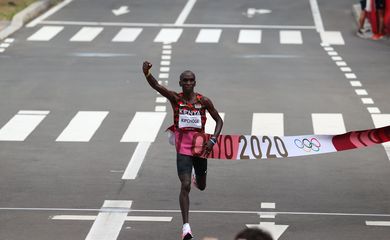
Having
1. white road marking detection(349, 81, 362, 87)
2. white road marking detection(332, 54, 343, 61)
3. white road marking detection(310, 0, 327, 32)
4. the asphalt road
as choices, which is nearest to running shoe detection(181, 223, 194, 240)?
the asphalt road

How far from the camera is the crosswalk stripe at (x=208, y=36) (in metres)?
36.0

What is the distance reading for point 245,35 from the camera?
37.3 metres

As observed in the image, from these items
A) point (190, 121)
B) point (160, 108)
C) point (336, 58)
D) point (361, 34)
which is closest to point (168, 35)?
point (361, 34)

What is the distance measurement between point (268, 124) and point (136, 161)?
419cm

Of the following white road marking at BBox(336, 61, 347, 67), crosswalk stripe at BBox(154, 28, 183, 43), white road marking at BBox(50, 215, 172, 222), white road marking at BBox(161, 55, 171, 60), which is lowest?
crosswalk stripe at BBox(154, 28, 183, 43)

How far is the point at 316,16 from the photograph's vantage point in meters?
42.7

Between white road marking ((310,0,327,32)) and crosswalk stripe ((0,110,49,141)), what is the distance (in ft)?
54.1

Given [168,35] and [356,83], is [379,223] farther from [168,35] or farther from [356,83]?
[168,35]

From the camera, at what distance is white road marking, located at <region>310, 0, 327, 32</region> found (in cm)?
3947

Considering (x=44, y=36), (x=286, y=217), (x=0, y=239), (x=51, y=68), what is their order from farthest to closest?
1. (x=44, y=36)
2. (x=51, y=68)
3. (x=286, y=217)
4. (x=0, y=239)

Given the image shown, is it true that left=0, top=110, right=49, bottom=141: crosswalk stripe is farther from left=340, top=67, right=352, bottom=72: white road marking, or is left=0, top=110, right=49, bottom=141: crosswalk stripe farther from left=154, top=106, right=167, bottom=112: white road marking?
left=340, top=67, right=352, bottom=72: white road marking

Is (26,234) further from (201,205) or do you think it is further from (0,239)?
(201,205)

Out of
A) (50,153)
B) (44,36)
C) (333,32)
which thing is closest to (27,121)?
(50,153)

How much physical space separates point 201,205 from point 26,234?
2667mm
